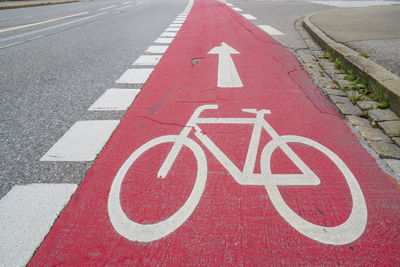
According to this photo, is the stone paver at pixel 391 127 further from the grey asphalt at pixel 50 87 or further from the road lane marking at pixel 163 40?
the road lane marking at pixel 163 40

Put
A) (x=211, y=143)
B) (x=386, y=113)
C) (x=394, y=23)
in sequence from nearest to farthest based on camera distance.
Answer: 1. (x=211, y=143)
2. (x=386, y=113)
3. (x=394, y=23)

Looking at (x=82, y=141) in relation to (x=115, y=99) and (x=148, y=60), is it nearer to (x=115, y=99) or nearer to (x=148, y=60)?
(x=115, y=99)

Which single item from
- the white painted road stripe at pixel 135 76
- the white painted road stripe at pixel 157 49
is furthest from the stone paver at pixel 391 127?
the white painted road stripe at pixel 157 49

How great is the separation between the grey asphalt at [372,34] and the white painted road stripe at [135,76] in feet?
12.0

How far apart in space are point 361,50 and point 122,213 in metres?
4.60

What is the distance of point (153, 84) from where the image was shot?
11.8 ft

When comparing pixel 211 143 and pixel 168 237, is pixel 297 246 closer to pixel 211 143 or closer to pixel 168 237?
pixel 168 237

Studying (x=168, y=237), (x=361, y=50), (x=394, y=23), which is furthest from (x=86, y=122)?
(x=394, y=23)

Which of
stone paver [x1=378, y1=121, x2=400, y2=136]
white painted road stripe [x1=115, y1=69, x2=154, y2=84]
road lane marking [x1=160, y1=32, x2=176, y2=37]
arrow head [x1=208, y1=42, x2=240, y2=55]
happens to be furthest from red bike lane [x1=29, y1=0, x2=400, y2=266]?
road lane marking [x1=160, y1=32, x2=176, y2=37]

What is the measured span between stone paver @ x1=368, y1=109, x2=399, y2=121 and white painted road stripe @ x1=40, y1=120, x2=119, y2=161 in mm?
2829

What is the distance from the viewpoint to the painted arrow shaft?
11.4 feet

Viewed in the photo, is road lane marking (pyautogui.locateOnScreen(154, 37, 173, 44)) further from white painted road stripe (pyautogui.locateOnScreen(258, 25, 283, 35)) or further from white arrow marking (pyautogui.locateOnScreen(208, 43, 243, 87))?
white painted road stripe (pyautogui.locateOnScreen(258, 25, 283, 35))

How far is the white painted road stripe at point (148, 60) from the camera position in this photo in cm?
455

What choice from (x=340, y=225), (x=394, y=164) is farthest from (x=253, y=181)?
(x=394, y=164)
